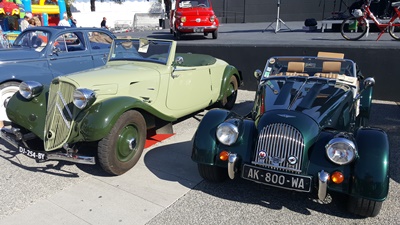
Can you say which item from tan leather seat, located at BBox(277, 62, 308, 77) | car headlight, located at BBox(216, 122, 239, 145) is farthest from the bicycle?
car headlight, located at BBox(216, 122, 239, 145)

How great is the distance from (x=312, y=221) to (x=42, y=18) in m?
16.9

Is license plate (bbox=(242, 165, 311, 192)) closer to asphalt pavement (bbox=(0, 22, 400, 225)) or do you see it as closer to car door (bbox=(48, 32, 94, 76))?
asphalt pavement (bbox=(0, 22, 400, 225))

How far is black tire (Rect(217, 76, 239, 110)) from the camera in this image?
631 centimetres

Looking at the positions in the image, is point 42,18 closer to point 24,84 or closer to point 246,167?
point 24,84

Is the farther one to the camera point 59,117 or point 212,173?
point 59,117

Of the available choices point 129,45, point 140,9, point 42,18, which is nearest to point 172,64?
point 129,45

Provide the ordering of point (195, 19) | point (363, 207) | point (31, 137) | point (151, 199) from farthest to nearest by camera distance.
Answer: point (195, 19) < point (31, 137) < point (151, 199) < point (363, 207)

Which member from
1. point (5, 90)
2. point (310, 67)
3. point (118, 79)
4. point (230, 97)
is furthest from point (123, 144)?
point (230, 97)

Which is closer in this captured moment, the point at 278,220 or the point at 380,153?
the point at 380,153

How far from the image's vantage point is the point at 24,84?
414 cm

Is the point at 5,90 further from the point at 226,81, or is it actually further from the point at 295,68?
the point at 295,68

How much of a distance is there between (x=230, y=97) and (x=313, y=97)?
3.24 meters

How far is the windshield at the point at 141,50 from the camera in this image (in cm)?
481

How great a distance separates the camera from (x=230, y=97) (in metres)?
6.62
